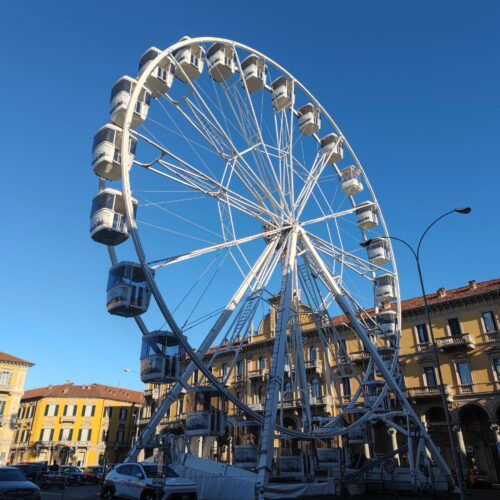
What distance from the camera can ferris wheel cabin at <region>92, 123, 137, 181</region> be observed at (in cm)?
1839

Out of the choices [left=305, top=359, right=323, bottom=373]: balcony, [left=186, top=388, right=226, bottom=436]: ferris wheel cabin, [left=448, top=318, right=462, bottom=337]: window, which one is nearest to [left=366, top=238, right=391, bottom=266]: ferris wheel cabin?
[left=448, top=318, right=462, bottom=337]: window

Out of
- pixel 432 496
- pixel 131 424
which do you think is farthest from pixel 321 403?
pixel 131 424

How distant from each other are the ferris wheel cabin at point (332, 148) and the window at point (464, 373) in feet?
59.7

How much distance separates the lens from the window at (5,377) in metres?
56.3

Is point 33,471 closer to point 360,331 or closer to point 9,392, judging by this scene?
point 360,331

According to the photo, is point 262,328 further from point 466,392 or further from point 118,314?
point 118,314

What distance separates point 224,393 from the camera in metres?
18.0

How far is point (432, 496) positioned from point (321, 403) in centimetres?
1871

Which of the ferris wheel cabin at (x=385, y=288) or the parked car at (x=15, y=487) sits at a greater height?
the ferris wheel cabin at (x=385, y=288)

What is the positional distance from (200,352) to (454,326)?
25377mm

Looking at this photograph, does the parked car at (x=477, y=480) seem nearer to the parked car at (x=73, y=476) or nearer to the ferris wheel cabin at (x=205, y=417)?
the ferris wheel cabin at (x=205, y=417)

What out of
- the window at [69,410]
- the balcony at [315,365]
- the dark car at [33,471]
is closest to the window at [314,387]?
the balcony at [315,365]

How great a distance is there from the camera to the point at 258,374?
45.8 metres

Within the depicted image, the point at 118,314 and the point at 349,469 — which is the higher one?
the point at 118,314
